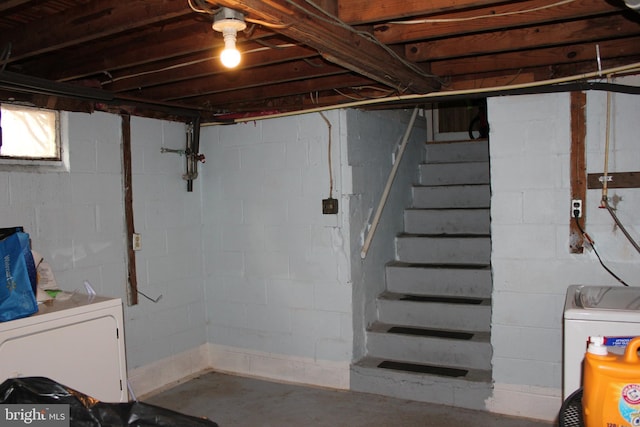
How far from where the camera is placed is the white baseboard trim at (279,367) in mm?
3807

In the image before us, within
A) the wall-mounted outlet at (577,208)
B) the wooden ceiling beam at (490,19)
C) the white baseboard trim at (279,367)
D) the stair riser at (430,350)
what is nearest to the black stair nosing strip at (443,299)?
the stair riser at (430,350)

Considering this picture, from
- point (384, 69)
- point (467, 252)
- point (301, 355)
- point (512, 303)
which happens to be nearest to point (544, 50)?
point (384, 69)

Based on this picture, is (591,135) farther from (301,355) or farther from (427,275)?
(301,355)

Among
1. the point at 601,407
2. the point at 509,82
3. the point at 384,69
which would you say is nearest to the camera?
the point at 601,407

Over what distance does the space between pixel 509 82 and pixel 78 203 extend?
2.85 metres

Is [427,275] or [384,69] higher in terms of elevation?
[384,69]

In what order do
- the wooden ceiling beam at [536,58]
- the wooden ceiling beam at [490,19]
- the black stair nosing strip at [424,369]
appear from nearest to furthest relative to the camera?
the wooden ceiling beam at [490,19]
the wooden ceiling beam at [536,58]
the black stair nosing strip at [424,369]

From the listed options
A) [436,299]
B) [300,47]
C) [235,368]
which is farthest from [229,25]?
[235,368]

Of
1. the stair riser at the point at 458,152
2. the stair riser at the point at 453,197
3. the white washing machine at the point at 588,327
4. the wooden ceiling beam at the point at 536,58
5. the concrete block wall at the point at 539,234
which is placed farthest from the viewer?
the stair riser at the point at 458,152

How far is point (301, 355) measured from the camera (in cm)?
395

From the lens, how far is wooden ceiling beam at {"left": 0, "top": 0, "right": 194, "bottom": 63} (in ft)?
6.72

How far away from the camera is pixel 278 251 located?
13.1 feet

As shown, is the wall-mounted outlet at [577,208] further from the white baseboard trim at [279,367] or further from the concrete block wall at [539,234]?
the white baseboard trim at [279,367]

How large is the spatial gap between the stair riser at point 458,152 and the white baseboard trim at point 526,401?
250cm
